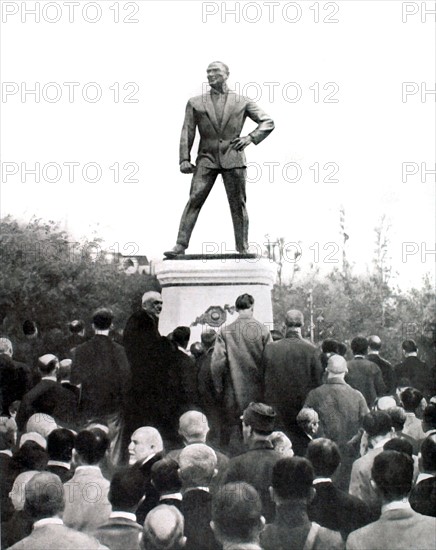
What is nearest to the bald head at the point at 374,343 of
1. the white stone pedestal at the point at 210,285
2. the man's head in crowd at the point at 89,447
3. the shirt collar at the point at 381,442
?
the white stone pedestal at the point at 210,285

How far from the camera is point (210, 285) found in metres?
8.73

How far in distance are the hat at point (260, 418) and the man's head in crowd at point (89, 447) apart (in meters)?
0.85

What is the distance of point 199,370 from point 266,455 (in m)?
2.29

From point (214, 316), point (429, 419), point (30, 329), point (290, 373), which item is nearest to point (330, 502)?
point (429, 419)

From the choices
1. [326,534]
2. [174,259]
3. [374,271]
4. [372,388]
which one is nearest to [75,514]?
[326,534]

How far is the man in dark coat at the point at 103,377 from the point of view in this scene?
6.66 meters

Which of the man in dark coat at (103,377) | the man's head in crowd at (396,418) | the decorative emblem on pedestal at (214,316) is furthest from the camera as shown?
the decorative emblem on pedestal at (214,316)

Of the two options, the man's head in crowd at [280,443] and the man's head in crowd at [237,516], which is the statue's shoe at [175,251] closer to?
the man's head in crowd at [280,443]

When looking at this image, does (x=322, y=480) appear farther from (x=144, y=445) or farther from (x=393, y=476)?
(x=144, y=445)

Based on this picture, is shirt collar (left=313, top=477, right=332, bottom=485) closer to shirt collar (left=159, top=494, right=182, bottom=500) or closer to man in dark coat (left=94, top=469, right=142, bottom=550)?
shirt collar (left=159, top=494, right=182, bottom=500)

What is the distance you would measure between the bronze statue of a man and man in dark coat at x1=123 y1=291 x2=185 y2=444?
2.04 meters

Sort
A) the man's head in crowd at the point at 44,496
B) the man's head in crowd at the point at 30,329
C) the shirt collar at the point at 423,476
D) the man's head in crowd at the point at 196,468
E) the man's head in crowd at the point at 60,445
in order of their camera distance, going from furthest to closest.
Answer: the man's head in crowd at the point at 30,329, the man's head in crowd at the point at 60,445, the shirt collar at the point at 423,476, the man's head in crowd at the point at 196,468, the man's head in crowd at the point at 44,496

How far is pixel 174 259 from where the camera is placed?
8.78 m

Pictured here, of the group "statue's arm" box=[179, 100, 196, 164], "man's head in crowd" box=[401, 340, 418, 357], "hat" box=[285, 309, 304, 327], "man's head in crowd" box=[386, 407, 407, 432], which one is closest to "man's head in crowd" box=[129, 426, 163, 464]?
"man's head in crowd" box=[386, 407, 407, 432]
